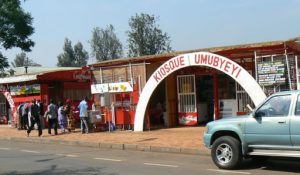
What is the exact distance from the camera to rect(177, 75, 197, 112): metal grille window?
77.2 ft

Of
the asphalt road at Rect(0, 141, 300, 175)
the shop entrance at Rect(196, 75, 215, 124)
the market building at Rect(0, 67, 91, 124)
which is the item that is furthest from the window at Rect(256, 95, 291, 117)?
the market building at Rect(0, 67, 91, 124)

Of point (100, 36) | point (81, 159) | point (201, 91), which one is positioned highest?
point (100, 36)

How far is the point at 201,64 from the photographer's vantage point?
1972cm

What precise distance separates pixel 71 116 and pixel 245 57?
9.19m

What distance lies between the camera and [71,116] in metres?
24.9

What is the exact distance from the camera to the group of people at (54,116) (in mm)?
23125

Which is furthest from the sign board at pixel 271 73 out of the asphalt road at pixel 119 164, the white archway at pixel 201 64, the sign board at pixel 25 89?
the sign board at pixel 25 89

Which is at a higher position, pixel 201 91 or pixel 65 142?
pixel 201 91

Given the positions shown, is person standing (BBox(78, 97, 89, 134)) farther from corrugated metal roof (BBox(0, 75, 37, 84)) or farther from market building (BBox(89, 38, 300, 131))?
corrugated metal roof (BBox(0, 75, 37, 84))

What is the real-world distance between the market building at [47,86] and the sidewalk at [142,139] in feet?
14.4

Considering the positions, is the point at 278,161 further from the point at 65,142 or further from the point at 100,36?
the point at 100,36

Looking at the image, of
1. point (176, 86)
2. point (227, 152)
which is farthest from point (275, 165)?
point (176, 86)

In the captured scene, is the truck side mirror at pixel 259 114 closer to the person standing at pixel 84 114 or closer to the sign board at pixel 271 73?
the sign board at pixel 271 73

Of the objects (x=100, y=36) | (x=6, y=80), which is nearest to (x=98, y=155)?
(x=6, y=80)
